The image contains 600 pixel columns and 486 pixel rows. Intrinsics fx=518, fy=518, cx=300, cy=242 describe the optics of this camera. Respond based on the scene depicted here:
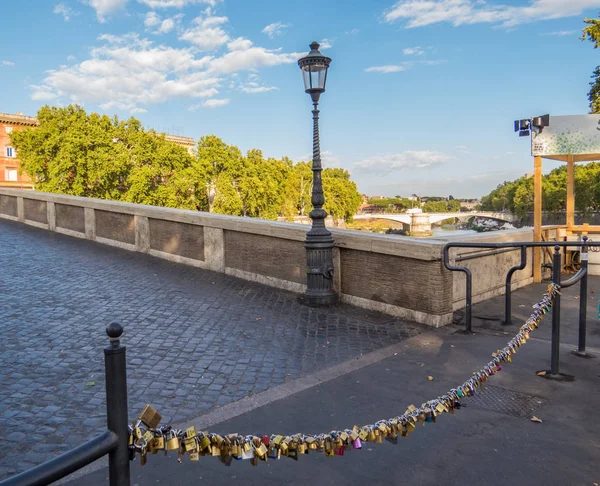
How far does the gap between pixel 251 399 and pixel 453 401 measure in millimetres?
2142

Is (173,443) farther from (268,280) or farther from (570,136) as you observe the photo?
(570,136)

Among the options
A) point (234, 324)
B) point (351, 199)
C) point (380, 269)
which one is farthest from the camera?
point (351, 199)

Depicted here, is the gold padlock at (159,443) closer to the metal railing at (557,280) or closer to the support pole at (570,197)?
the metal railing at (557,280)

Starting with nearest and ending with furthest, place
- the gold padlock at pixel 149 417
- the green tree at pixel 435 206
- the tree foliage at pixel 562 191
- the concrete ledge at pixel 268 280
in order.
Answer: the gold padlock at pixel 149 417 → the concrete ledge at pixel 268 280 → the tree foliage at pixel 562 191 → the green tree at pixel 435 206

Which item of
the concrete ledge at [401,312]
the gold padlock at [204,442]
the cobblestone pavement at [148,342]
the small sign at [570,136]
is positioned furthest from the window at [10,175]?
the gold padlock at [204,442]

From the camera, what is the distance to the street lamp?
319 inches

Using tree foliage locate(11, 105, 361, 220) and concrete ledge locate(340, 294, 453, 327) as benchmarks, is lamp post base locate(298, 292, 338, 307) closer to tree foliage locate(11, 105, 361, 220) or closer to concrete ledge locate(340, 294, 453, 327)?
concrete ledge locate(340, 294, 453, 327)

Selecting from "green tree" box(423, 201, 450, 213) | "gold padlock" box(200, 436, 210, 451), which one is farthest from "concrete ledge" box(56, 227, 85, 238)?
"green tree" box(423, 201, 450, 213)

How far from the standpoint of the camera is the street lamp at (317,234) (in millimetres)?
8094

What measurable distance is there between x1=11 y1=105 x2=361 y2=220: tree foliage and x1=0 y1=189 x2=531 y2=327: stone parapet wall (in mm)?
33146

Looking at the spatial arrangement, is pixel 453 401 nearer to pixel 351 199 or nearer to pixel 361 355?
pixel 361 355

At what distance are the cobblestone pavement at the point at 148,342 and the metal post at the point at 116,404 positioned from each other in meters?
2.31

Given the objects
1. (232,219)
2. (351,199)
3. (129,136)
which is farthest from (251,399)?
(351,199)

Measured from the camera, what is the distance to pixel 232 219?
10.2m
